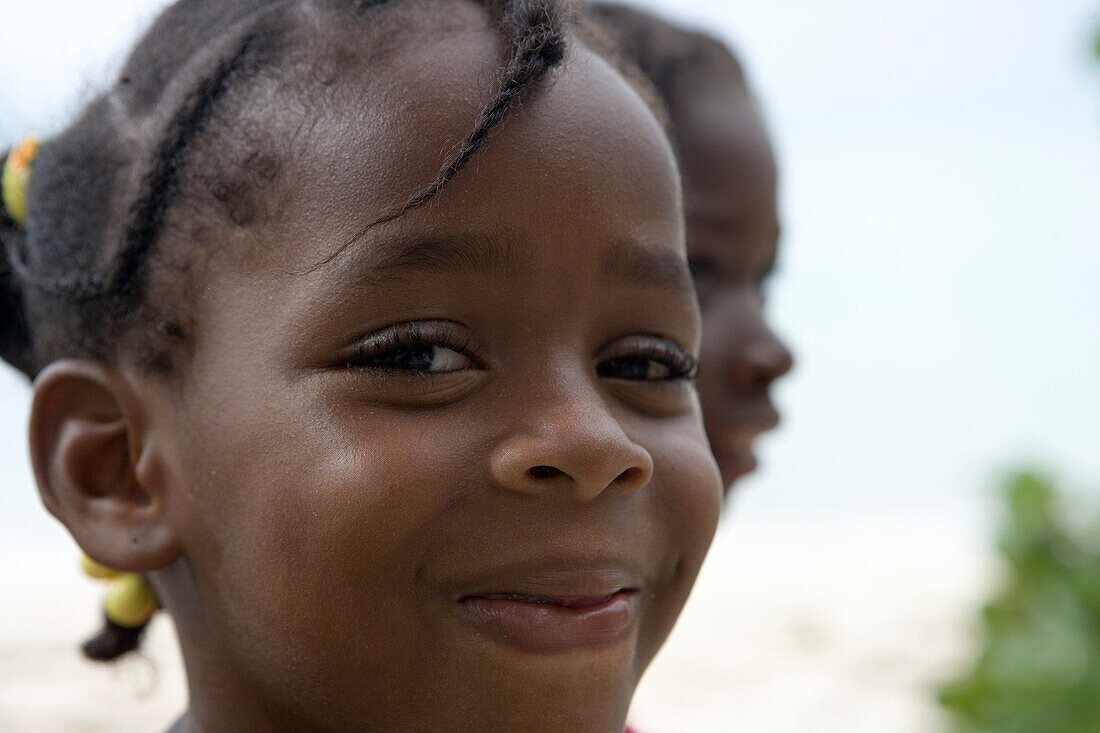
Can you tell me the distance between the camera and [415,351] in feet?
4.18

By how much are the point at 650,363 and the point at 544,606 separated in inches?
13.5

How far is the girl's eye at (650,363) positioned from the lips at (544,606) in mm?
238

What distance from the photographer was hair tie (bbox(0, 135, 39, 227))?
5.47ft

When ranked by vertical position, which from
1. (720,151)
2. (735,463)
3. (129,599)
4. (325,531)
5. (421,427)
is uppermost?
(720,151)

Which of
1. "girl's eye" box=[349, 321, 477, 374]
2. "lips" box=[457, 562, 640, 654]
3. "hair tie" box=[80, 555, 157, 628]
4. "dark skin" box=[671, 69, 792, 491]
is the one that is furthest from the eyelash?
"dark skin" box=[671, 69, 792, 491]

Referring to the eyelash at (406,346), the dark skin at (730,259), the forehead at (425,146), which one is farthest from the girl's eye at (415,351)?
the dark skin at (730,259)

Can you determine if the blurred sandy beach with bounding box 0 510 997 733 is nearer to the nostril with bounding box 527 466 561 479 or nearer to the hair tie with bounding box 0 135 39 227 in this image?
the hair tie with bounding box 0 135 39 227

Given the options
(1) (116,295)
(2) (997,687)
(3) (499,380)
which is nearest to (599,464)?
(3) (499,380)

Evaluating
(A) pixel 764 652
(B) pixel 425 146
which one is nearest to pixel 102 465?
(B) pixel 425 146

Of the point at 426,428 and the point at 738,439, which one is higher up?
the point at 738,439

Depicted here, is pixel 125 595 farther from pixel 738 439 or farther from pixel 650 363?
pixel 738 439

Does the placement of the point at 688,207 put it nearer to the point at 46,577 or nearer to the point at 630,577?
the point at 630,577

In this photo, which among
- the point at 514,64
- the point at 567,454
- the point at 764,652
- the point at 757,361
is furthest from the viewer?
the point at 764,652

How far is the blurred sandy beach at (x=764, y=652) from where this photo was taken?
4.04 meters
